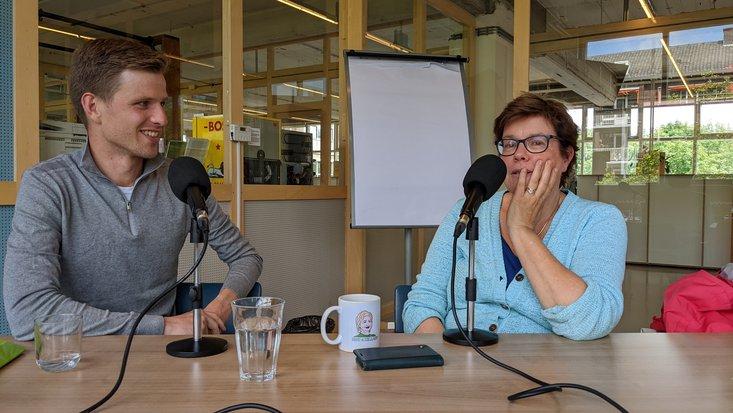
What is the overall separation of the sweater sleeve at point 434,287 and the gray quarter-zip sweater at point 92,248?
0.52m

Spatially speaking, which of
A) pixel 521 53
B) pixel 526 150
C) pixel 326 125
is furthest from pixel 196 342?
pixel 521 53

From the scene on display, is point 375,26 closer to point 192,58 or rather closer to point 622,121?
point 622,121

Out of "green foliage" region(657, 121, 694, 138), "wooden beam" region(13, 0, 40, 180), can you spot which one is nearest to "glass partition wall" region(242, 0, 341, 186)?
"wooden beam" region(13, 0, 40, 180)

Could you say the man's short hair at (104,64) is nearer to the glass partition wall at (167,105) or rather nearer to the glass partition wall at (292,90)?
the glass partition wall at (167,105)

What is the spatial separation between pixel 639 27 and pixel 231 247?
493 cm

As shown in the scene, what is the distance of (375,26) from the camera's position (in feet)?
13.5

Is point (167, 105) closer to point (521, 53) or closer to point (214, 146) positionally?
point (214, 146)

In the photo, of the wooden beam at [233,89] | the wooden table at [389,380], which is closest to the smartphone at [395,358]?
the wooden table at [389,380]

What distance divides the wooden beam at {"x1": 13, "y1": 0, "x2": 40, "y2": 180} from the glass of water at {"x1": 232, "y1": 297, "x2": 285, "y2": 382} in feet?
4.95

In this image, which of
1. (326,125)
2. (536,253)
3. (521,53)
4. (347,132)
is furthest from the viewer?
(326,125)

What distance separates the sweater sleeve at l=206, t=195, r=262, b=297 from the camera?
1.67m

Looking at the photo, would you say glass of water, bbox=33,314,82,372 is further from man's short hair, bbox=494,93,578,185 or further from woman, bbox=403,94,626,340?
man's short hair, bbox=494,93,578,185

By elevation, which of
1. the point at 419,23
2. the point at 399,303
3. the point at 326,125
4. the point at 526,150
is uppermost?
the point at 419,23

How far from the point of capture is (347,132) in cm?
364
